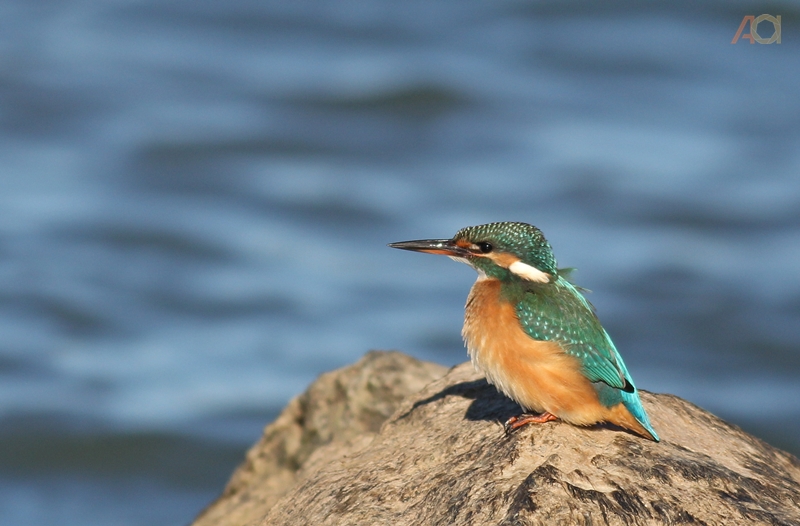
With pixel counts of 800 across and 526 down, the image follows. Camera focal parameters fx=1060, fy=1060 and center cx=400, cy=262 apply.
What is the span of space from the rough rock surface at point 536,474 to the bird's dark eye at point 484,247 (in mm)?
720

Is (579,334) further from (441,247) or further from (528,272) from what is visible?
(441,247)

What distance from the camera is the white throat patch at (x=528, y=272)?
5027mm

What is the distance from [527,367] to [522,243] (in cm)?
67

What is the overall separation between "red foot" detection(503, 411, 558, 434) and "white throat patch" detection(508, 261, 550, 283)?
69 cm

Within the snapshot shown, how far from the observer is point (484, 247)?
512 centimetres

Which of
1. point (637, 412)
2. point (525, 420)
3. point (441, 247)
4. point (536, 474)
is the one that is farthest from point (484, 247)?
point (536, 474)

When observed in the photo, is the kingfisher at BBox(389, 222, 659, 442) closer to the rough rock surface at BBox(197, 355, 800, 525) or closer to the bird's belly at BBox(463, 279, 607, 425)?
the bird's belly at BBox(463, 279, 607, 425)

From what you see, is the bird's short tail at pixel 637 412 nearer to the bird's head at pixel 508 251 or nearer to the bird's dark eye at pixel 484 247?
the bird's head at pixel 508 251

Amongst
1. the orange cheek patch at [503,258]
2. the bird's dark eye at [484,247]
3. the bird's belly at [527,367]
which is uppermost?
the bird's dark eye at [484,247]

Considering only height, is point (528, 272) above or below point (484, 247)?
below

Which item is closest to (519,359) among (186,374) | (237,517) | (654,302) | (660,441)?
(660,441)

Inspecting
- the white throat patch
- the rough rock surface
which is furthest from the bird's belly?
the white throat patch

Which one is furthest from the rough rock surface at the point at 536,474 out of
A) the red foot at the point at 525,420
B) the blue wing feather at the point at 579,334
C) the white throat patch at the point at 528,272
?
the white throat patch at the point at 528,272

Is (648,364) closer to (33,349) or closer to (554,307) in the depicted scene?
(33,349)
